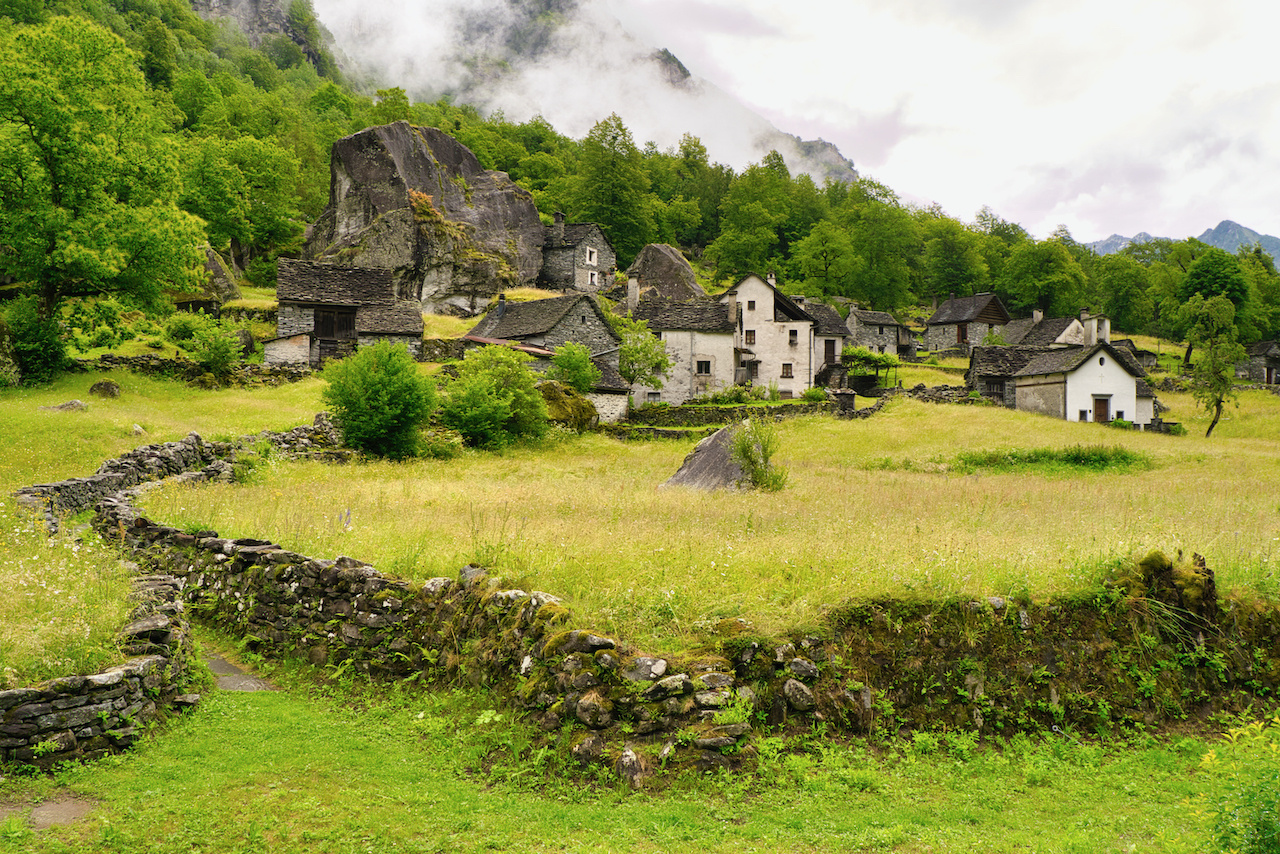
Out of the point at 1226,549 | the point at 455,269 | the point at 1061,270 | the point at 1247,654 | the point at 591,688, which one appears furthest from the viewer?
the point at 1061,270

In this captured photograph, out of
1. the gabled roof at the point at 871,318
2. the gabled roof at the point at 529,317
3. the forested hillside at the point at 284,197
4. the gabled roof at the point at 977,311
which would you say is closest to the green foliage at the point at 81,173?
the forested hillside at the point at 284,197

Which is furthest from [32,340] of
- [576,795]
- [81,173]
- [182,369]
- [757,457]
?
[576,795]

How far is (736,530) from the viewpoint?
12.8 m

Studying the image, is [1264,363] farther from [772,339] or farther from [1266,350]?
[772,339]

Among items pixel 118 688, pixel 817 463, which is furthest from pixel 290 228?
pixel 118 688

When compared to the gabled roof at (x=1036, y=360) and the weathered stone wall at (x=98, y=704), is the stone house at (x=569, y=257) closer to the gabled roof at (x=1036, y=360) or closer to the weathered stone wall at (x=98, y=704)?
the gabled roof at (x=1036, y=360)

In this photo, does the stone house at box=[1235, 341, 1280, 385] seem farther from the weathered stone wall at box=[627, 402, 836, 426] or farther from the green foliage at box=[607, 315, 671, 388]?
the green foliage at box=[607, 315, 671, 388]

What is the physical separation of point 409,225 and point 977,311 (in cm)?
6302

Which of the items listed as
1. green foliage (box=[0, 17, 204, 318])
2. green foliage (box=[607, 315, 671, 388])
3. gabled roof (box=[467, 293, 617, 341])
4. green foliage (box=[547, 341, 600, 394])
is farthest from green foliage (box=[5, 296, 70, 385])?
green foliage (box=[607, 315, 671, 388])

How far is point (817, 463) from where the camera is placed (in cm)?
3177

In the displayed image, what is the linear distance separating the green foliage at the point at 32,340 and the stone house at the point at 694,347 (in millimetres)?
34868

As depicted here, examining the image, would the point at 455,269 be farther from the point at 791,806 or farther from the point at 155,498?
the point at 791,806

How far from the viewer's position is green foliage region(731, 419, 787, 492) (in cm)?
2052

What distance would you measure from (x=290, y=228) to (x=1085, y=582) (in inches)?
3153
